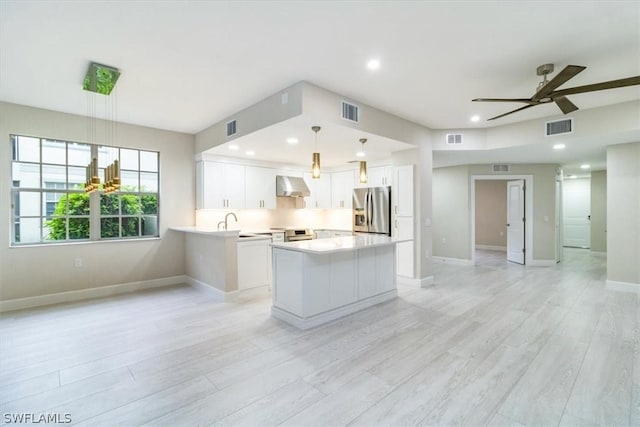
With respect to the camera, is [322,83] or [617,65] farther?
[322,83]

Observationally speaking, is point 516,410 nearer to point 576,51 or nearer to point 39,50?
point 576,51

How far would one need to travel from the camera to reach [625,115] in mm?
4145

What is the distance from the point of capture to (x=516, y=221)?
752 cm

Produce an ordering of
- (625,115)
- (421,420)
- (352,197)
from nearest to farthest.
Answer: (421,420), (625,115), (352,197)

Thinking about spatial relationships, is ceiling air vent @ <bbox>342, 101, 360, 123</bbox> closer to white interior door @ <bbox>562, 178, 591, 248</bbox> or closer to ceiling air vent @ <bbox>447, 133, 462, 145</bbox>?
ceiling air vent @ <bbox>447, 133, 462, 145</bbox>

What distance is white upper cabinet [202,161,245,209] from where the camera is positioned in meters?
5.46

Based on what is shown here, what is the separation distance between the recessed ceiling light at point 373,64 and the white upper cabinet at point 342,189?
375cm

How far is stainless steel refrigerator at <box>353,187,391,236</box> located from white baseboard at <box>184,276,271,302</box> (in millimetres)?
2380

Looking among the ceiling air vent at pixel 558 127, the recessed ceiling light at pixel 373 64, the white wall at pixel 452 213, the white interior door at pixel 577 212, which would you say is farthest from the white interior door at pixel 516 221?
the recessed ceiling light at pixel 373 64

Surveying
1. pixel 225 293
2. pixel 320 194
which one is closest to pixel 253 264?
pixel 225 293

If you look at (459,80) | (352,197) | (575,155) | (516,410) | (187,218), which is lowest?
(516,410)

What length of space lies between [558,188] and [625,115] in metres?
3.68

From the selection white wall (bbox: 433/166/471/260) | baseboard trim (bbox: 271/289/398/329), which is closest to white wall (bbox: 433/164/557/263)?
white wall (bbox: 433/166/471/260)

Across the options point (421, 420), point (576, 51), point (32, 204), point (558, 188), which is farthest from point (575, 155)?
point (32, 204)
